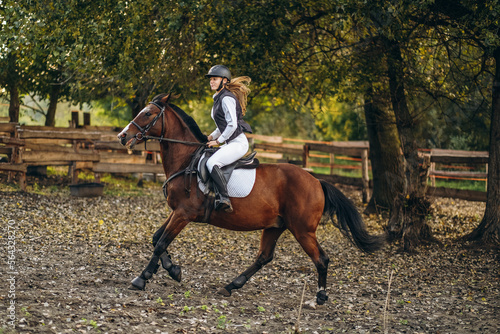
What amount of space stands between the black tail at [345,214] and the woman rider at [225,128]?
1.34 metres

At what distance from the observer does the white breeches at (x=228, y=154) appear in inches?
265

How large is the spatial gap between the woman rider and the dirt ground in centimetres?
143

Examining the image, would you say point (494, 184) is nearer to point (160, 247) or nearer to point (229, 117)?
point (229, 117)

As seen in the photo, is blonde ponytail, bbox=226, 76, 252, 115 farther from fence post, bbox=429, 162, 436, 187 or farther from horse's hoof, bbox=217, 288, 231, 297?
fence post, bbox=429, 162, 436, 187

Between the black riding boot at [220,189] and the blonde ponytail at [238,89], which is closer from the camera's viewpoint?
the black riding boot at [220,189]

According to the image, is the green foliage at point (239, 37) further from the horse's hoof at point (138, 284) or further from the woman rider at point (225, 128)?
the horse's hoof at point (138, 284)

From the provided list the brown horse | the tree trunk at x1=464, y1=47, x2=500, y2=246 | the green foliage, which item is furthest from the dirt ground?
the green foliage

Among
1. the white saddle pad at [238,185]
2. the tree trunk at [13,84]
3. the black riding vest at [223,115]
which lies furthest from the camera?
the tree trunk at [13,84]

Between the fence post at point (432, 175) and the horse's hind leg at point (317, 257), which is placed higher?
the fence post at point (432, 175)

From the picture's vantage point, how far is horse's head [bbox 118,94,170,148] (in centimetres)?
666

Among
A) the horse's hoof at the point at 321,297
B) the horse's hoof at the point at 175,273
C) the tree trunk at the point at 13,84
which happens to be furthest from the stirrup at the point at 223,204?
the tree trunk at the point at 13,84

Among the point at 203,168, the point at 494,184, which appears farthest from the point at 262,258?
the point at 494,184

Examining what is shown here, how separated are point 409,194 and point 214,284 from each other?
4856 mm

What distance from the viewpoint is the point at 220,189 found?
22.1 feet
